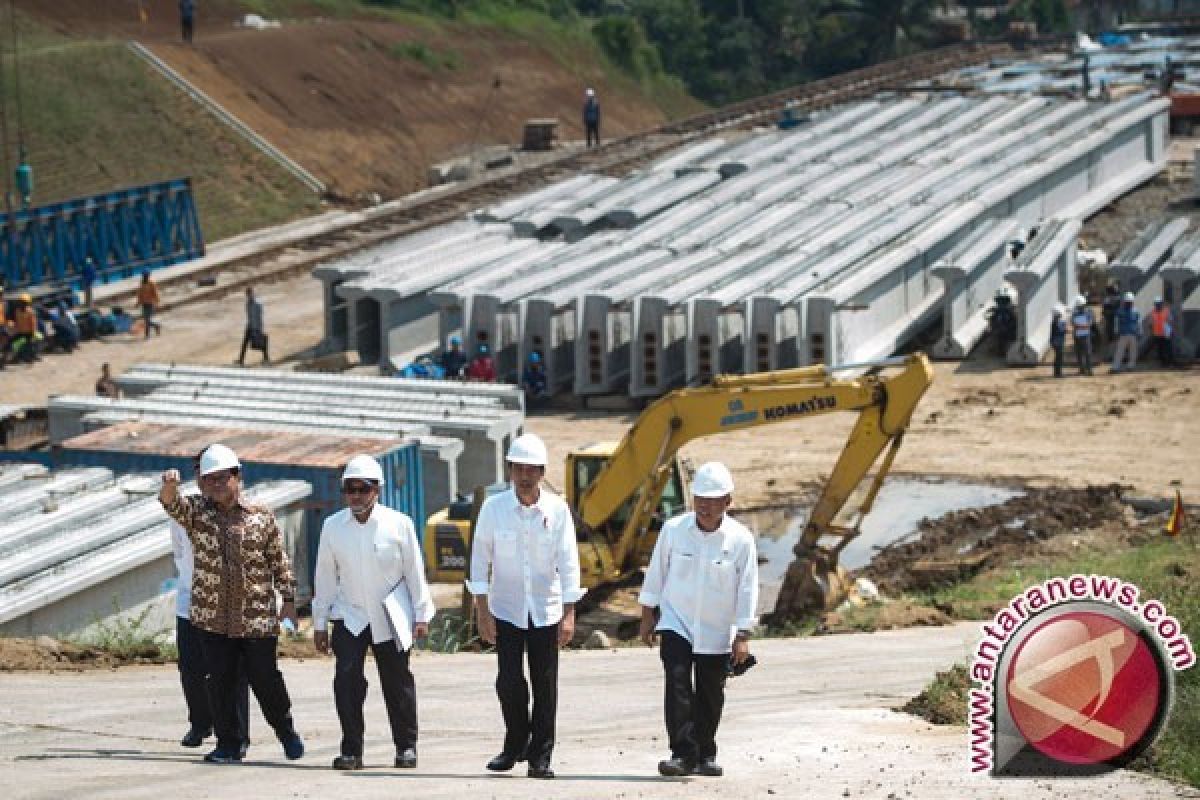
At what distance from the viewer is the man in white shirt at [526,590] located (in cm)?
1120

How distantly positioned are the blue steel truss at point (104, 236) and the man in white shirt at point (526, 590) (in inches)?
1209

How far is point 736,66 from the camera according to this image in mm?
75812

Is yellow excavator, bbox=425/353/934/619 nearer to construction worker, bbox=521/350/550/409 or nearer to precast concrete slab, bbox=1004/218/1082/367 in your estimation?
construction worker, bbox=521/350/550/409

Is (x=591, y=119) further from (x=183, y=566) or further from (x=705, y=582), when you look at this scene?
(x=705, y=582)

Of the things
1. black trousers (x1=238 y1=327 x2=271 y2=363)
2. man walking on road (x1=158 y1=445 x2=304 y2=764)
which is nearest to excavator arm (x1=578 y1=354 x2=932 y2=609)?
man walking on road (x1=158 y1=445 x2=304 y2=764)

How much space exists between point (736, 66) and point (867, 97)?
1409 centimetres

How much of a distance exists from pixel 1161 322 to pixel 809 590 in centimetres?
1517

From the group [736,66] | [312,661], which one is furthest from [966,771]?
[736,66]

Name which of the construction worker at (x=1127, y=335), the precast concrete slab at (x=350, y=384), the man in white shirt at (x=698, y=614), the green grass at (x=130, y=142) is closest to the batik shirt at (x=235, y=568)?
the man in white shirt at (x=698, y=614)

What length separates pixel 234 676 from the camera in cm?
1160

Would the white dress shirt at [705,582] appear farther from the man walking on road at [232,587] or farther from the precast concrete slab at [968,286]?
the precast concrete slab at [968,286]

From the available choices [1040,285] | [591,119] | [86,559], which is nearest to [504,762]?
[86,559]

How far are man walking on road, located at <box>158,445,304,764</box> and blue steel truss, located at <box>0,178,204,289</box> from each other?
1185 inches

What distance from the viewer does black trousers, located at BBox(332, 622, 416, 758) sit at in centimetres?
1138
